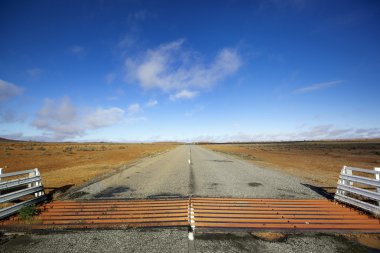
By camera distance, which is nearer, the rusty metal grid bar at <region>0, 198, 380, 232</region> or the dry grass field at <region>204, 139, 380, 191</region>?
the rusty metal grid bar at <region>0, 198, 380, 232</region>

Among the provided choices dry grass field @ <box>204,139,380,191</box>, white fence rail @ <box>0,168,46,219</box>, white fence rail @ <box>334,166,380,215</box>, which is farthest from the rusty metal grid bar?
dry grass field @ <box>204,139,380,191</box>

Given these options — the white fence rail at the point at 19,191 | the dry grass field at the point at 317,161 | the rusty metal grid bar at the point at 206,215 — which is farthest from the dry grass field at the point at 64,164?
the dry grass field at the point at 317,161

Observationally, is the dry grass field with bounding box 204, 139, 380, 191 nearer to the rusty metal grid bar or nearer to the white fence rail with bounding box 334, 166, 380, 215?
the white fence rail with bounding box 334, 166, 380, 215

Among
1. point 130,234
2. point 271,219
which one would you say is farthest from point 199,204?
point 130,234

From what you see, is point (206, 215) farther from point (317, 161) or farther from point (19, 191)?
point (317, 161)

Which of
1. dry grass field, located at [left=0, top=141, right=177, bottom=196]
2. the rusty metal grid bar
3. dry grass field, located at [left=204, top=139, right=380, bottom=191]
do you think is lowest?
dry grass field, located at [left=204, top=139, right=380, bottom=191]

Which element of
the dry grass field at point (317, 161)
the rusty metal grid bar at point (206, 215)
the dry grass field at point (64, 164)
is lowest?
the dry grass field at point (317, 161)

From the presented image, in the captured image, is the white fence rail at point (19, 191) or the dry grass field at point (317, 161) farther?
the dry grass field at point (317, 161)

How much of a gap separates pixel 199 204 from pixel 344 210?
13.4ft

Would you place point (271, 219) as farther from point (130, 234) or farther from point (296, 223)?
point (130, 234)

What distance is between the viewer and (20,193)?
6.38 metres

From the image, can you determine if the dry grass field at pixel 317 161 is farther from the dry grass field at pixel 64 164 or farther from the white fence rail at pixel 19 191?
the dry grass field at pixel 64 164

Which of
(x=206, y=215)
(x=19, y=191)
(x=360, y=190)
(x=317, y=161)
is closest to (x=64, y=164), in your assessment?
(x=19, y=191)

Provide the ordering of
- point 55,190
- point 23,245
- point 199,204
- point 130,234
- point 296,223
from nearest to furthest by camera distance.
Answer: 1. point 23,245
2. point 130,234
3. point 296,223
4. point 199,204
5. point 55,190
